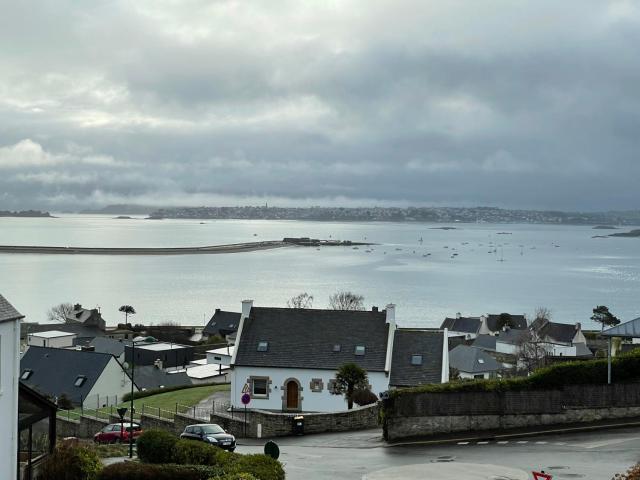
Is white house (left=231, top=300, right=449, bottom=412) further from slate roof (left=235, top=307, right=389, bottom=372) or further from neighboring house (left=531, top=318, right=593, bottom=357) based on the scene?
neighboring house (left=531, top=318, right=593, bottom=357)

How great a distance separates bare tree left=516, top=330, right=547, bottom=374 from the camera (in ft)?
249

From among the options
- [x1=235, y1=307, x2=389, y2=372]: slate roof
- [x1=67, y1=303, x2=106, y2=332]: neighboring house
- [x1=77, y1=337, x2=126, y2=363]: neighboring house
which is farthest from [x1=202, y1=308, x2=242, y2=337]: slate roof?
[x1=235, y1=307, x2=389, y2=372]: slate roof

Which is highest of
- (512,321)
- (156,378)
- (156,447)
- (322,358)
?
(156,447)

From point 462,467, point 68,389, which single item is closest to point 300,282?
point 68,389

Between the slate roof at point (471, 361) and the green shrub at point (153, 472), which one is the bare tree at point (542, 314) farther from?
the green shrub at point (153, 472)

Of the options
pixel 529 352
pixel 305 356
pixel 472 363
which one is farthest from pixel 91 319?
pixel 305 356

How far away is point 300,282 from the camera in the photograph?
593 feet

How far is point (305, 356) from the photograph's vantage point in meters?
43.6

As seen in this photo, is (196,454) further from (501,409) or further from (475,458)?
(501,409)

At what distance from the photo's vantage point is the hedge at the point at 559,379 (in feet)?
93.7

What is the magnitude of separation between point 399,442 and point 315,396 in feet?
48.3

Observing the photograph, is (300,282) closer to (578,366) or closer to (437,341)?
(437,341)

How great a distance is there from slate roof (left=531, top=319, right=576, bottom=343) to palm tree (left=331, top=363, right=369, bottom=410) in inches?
2202

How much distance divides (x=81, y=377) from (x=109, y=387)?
1875mm
